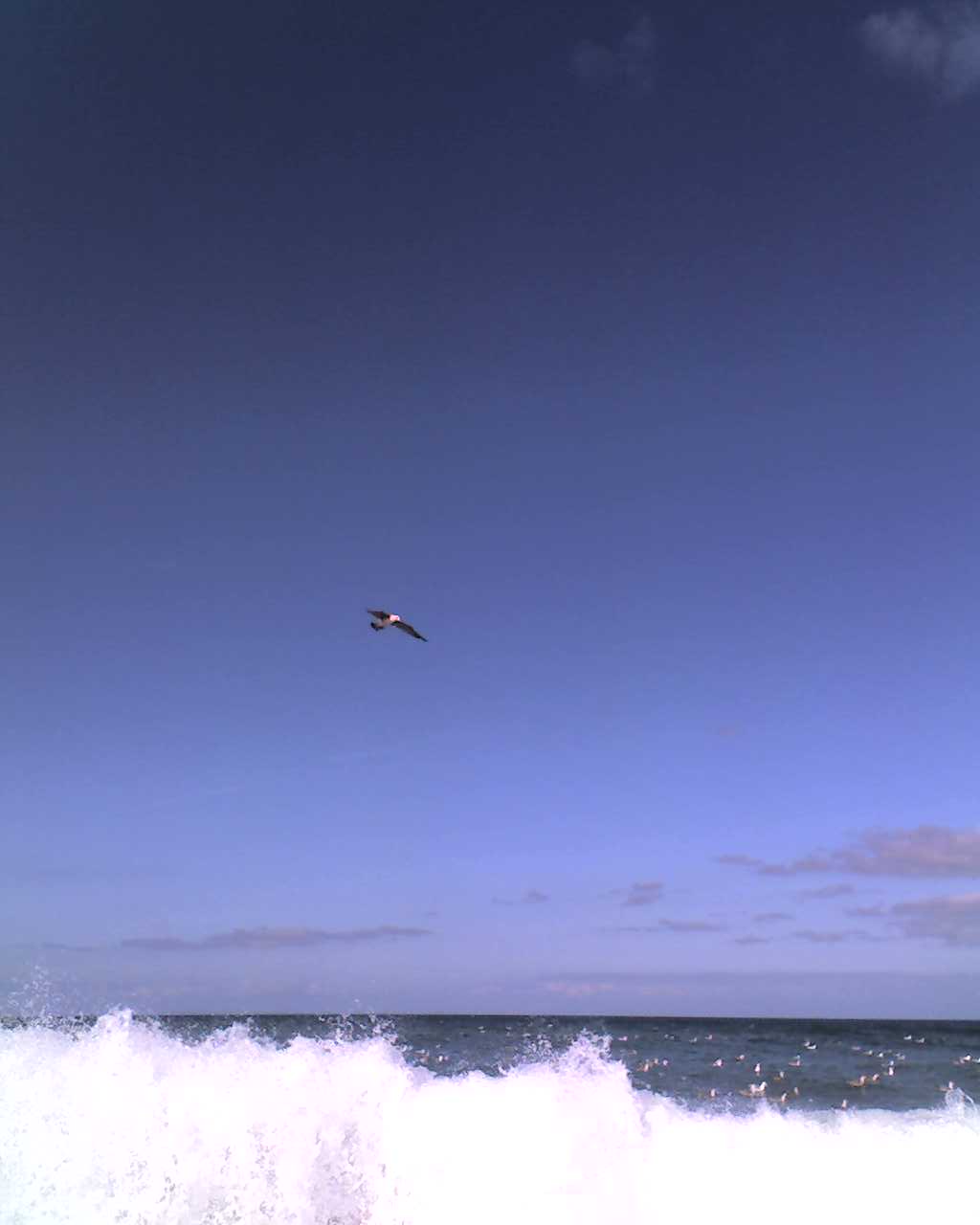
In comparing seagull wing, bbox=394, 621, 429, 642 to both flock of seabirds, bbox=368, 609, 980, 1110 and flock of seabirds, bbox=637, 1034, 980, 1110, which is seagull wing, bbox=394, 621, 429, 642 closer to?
Answer: flock of seabirds, bbox=368, 609, 980, 1110

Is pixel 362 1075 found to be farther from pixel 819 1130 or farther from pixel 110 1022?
pixel 819 1130

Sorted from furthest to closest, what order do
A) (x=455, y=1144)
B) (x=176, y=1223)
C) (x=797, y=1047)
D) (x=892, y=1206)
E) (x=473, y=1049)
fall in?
(x=797, y=1047) < (x=473, y=1049) < (x=455, y=1144) < (x=892, y=1206) < (x=176, y=1223)

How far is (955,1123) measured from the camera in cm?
1523

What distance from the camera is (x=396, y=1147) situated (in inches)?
521

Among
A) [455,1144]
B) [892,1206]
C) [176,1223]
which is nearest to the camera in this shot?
[176,1223]

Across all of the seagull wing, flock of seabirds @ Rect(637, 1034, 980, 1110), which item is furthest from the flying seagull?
flock of seabirds @ Rect(637, 1034, 980, 1110)

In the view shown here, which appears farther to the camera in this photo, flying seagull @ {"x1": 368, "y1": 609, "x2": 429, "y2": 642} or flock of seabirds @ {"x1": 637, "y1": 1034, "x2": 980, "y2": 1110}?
flock of seabirds @ {"x1": 637, "y1": 1034, "x2": 980, "y2": 1110}

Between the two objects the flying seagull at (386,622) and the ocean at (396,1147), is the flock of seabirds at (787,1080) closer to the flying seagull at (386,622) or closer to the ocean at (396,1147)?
the ocean at (396,1147)

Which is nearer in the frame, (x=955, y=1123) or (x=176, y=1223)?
(x=176, y=1223)

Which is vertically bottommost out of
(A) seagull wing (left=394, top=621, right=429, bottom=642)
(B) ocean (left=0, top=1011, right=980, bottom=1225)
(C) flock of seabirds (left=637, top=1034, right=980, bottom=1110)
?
(C) flock of seabirds (left=637, top=1034, right=980, bottom=1110)

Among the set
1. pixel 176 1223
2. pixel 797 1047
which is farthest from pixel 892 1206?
pixel 797 1047

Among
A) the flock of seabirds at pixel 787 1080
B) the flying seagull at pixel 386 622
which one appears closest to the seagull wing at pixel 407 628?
the flying seagull at pixel 386 622

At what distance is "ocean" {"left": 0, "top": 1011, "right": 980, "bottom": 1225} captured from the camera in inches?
474

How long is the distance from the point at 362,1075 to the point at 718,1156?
16.7ft
